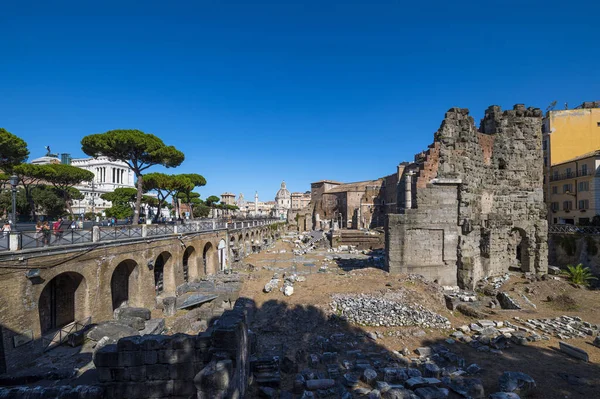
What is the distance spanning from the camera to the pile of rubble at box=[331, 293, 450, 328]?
425 inches

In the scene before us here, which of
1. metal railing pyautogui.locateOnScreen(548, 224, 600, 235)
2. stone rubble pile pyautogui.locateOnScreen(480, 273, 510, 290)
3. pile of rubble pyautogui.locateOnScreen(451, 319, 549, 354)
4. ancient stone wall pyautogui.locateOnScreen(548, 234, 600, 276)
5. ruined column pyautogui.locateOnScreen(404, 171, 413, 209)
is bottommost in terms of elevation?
pile of rubble pyautogui.locateOnScreen(451, 319, 549, 354)

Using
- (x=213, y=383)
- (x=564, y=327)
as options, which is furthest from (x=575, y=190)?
(x=213, y=383)

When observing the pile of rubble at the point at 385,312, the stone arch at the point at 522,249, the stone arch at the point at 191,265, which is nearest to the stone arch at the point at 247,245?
the stone arch at the point at 191,265

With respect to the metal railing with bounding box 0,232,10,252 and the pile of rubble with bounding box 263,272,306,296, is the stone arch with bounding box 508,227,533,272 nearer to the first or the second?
the pile of rubble with bounding box 263,272,306,296

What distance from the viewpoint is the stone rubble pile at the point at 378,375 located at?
21.1 feet

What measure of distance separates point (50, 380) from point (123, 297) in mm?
9935

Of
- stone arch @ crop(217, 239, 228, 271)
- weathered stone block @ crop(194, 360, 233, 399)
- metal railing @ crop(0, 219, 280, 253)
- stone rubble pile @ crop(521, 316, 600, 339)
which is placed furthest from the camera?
stone arch @ crop(217, 239, 228, 271)

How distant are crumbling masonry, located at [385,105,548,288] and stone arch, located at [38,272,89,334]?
1402 centimetres

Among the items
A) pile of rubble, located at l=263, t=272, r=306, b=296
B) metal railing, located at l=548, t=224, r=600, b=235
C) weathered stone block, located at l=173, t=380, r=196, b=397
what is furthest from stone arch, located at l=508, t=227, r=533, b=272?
weathered stone block, located at l=173, t=380, r=196, b=397

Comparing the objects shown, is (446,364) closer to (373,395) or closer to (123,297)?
(373,395)

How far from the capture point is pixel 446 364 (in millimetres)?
8203

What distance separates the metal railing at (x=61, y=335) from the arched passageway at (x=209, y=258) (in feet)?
38.0

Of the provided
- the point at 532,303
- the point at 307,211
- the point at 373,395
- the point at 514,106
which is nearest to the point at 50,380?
the point at 373,395

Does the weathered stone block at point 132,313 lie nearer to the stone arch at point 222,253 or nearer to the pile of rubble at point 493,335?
the stone arch at point 222,253
